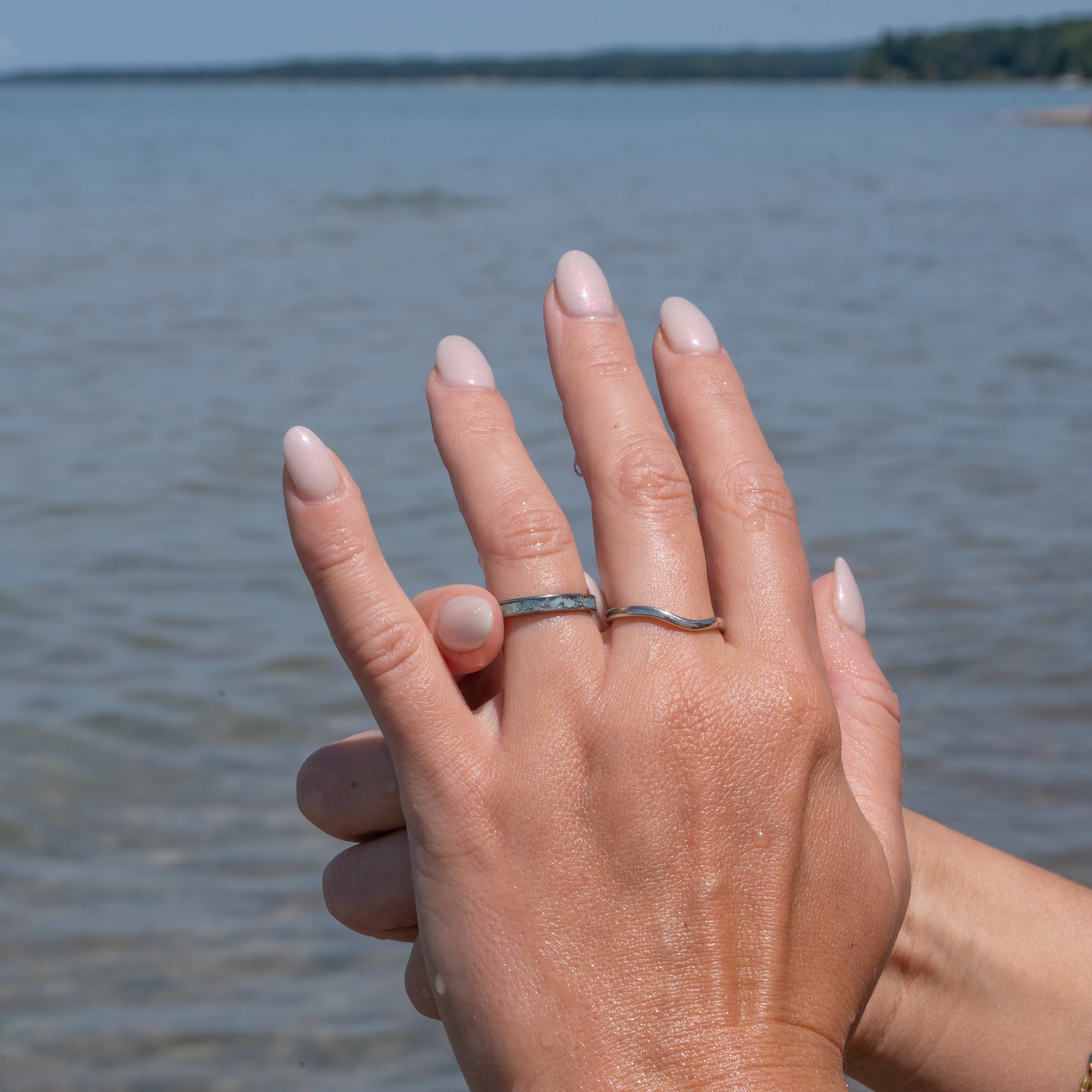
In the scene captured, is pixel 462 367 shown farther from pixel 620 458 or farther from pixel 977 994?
pixel 977 994

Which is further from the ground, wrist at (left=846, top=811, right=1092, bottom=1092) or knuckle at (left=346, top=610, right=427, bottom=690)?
knuckle at (left=346, top=610, right=427, bottom=690)

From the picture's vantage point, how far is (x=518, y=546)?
1.32m

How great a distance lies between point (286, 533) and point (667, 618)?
14.8 ft

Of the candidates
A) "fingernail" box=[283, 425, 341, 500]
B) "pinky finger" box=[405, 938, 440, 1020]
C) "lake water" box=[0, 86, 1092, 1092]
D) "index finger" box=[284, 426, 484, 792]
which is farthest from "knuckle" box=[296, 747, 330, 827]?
"lake water" box=[0, 86, 1092, 1092]

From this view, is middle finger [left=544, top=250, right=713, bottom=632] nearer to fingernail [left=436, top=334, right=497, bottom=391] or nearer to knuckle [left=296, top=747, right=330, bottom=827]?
fingernail [left=436, top=334, right=497, bottom=391]

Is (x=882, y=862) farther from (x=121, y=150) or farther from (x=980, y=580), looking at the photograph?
(x=121, y=150)

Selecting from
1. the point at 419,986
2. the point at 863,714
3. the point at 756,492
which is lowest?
the point at 419,986

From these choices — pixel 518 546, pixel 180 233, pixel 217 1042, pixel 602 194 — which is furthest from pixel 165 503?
pixel 602 194

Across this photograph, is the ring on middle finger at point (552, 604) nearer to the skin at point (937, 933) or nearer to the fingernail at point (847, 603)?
the skin at point (937, 933)

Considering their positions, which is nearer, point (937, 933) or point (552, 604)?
point (552, 604)

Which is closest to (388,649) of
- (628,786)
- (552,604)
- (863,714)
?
(552,604)

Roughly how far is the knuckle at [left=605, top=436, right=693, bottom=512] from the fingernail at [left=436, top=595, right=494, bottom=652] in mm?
197

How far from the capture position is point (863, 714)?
161cm

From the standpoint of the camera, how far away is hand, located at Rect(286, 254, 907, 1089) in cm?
116
